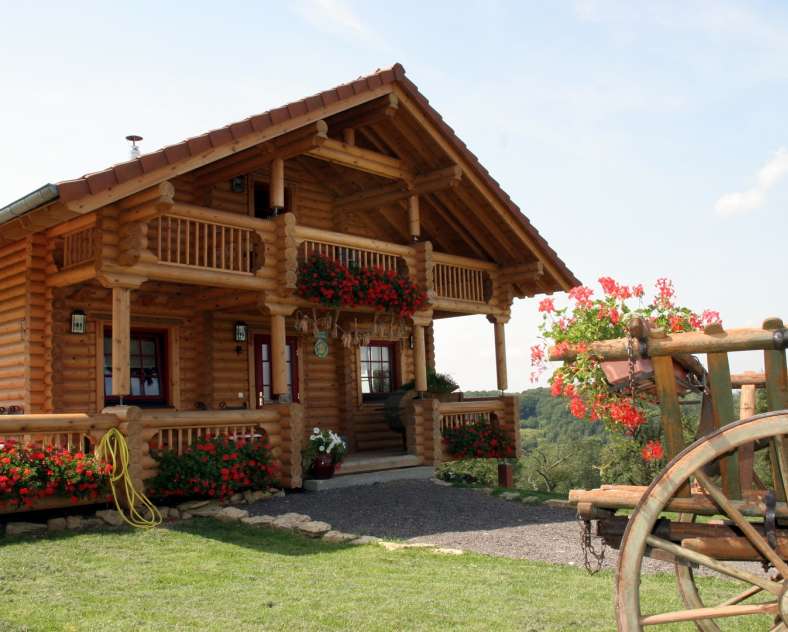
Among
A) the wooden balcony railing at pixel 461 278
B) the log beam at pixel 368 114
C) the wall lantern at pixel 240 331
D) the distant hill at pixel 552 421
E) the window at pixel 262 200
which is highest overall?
the log beam at pixel 368 114

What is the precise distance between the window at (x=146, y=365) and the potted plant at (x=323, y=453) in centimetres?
288

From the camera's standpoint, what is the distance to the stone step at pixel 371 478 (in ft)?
39.3

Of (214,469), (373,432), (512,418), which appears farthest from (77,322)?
(512,418)

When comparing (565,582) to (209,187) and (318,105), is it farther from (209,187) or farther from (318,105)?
(209,187)

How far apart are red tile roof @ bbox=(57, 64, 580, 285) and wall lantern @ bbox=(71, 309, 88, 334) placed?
3.05 m

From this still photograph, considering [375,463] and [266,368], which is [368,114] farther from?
[375,463]

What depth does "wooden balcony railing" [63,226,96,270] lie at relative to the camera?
36.1ft

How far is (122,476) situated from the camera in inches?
383

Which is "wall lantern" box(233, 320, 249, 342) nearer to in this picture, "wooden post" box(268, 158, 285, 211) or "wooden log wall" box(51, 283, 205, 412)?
"wooden log wall" box(51, 283, 205, 412)

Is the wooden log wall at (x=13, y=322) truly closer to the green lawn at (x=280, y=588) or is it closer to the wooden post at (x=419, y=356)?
the green lawn at (x=280, y=588)

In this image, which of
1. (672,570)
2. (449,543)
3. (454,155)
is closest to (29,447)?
(449,543)

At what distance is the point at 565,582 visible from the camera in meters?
6.66

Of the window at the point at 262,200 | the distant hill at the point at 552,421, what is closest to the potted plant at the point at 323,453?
the window at the point at 262,200

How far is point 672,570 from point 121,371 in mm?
6884
